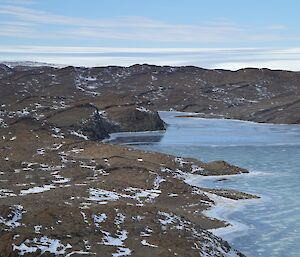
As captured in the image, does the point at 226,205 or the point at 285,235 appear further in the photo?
the point at 226,205

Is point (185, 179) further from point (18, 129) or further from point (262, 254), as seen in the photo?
point (18, 129)

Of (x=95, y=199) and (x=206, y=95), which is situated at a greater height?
(x=206, y=95)

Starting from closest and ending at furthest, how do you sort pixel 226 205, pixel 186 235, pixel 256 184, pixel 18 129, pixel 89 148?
pixel 186 235 < pixel 226 205 < pixel 256 184 < pixel 89 148 < pixel 18 129

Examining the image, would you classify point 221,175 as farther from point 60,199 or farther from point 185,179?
point 60,199

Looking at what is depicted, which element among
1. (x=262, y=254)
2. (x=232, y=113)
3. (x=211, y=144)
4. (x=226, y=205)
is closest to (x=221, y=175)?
(x=226, y=205)

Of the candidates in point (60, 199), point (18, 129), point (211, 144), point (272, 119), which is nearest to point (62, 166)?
point (60, 199)

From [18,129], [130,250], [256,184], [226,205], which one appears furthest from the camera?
[18,129]

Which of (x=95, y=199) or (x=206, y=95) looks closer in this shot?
(x=95, y=199)

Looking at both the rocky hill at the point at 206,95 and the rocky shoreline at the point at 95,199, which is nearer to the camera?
the rocky shoreline at the point at 95,199

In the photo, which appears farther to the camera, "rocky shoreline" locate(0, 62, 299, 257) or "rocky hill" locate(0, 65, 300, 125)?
"rocky hill" locate(0, 65, 300, 125)
